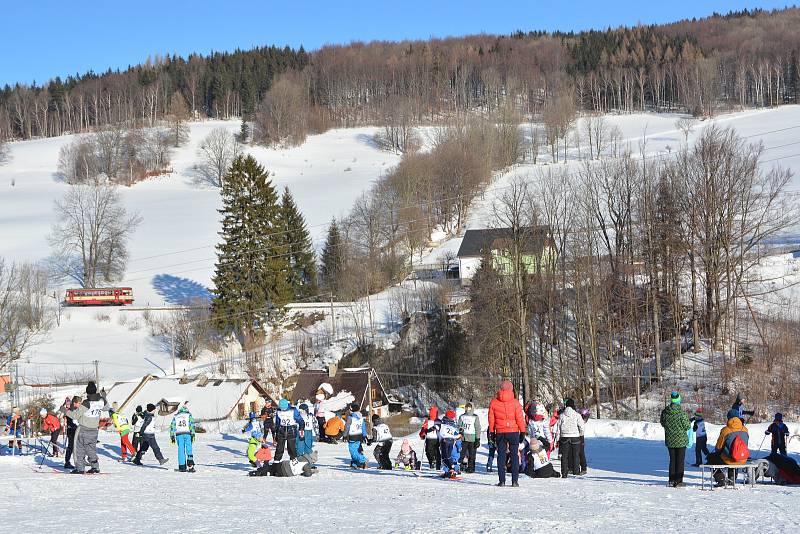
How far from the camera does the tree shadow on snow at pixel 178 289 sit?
73062 mm

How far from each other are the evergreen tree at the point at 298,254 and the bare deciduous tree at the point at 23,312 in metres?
19.0

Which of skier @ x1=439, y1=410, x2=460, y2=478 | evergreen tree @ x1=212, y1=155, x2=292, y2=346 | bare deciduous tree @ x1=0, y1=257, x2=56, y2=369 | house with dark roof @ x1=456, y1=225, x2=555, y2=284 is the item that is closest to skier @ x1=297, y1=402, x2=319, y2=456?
skier @ x1=439, y1=410, x2=460, y2=478

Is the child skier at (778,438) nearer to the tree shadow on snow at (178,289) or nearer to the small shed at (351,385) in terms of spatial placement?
the small shed at (351,385)

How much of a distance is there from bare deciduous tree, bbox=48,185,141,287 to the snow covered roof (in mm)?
35612

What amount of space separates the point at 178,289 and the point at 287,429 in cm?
6202

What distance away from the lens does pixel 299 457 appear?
58.0 ft

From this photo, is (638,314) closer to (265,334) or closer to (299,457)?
(265,334)

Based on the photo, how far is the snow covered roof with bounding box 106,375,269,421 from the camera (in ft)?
145

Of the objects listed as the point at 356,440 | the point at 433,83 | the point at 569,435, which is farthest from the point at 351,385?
the point at 433,83

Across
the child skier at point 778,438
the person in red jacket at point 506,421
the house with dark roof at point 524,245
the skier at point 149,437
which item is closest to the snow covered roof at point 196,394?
the house with dark roof at point 524,245

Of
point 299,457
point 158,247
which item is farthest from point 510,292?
point 158,247

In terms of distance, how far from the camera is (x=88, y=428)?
16.8 meters

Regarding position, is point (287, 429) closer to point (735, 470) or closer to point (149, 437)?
point (149, 437)

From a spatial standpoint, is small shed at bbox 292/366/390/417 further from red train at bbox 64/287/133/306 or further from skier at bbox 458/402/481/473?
skier at bbox 458/402/481/473
